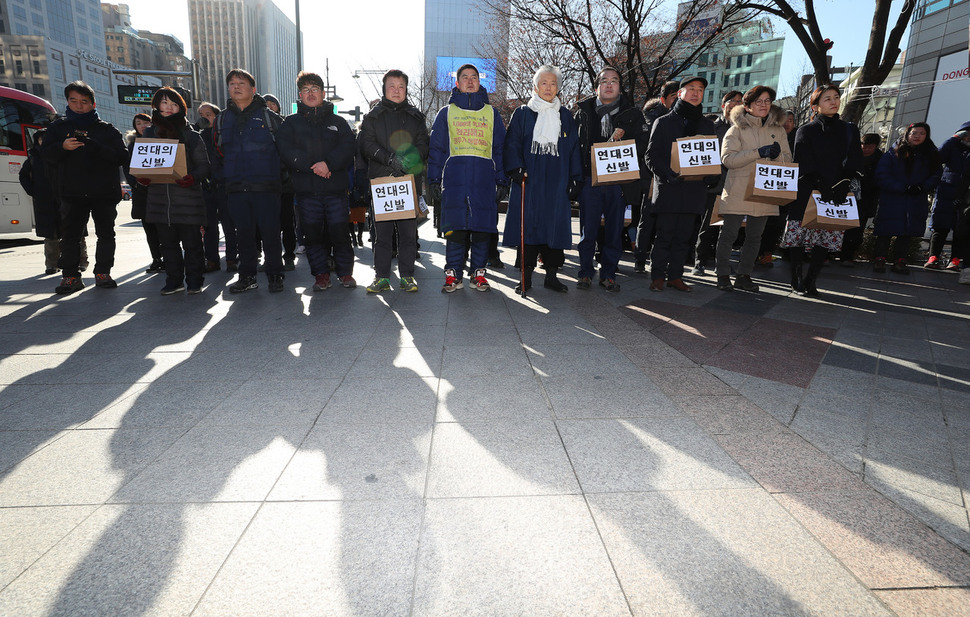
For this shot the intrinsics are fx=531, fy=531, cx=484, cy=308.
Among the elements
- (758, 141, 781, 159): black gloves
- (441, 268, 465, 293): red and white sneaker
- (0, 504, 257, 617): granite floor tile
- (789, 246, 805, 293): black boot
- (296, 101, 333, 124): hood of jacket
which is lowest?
(0, 504, 257, 617): granite floor tile

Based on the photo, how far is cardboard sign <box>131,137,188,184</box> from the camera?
16.7 ft

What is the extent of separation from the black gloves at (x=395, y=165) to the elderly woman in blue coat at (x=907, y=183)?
671 cm

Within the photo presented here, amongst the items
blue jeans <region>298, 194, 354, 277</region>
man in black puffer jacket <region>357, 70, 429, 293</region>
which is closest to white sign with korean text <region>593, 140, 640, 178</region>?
man in black puffer jacket <region>357, 70, 429, 293</region>

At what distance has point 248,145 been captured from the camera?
17.5 ft

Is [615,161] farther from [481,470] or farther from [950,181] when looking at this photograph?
[950,181]

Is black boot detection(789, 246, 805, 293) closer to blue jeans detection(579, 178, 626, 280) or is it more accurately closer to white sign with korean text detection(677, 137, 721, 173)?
white sign with korean text detection(677, 137, 721, 173)

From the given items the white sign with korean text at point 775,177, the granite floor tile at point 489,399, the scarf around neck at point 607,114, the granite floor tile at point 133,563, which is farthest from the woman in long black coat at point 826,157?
the granite floor tile at point 133,563

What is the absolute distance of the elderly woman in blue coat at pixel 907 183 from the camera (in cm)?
718

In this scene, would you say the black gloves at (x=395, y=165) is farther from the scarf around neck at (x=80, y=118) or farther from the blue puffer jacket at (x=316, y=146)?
the scarf around neck at (x=80, y=118)

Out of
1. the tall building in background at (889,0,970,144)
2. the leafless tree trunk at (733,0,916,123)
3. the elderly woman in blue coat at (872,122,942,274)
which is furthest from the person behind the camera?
the tall building in background at (889,0,970,144)

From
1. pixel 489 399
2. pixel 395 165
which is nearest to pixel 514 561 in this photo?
pixel 489 399

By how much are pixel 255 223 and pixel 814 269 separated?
602 centimetres

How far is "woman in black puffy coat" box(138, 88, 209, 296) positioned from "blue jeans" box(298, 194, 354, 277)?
101 centimetres

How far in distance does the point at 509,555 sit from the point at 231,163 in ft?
16.6
